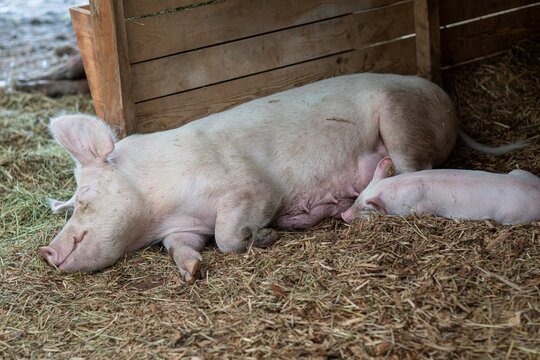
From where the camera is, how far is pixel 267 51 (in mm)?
5195

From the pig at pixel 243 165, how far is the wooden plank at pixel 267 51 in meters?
0.52

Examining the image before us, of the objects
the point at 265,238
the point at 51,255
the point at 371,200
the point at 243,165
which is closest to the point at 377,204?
the point at 371,200

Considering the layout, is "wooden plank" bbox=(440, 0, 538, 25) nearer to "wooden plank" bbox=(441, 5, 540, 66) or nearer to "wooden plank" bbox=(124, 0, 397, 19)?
"wooden plank" bbox=(441, 5, 540, 66)

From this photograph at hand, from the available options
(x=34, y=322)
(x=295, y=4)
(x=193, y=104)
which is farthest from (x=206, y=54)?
(x=34, y=322)

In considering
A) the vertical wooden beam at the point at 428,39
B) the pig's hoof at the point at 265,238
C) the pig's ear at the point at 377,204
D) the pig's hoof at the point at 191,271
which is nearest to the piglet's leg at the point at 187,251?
the pig's hoof at the point at 191,271

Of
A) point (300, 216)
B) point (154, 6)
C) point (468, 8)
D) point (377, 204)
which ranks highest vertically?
point (154, 6)

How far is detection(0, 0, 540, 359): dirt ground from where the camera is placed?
119 inches

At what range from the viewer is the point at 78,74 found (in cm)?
762

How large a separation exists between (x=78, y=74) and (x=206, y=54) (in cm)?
300

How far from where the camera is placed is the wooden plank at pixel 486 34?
5.82 metres

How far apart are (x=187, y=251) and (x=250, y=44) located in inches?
66.0

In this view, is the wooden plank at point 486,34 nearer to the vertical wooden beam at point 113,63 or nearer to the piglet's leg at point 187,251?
the vertical wooden beam at point 113,63

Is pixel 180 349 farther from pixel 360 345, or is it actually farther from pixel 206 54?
pixel 206 54

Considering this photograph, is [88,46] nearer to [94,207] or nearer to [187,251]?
[94,207]
